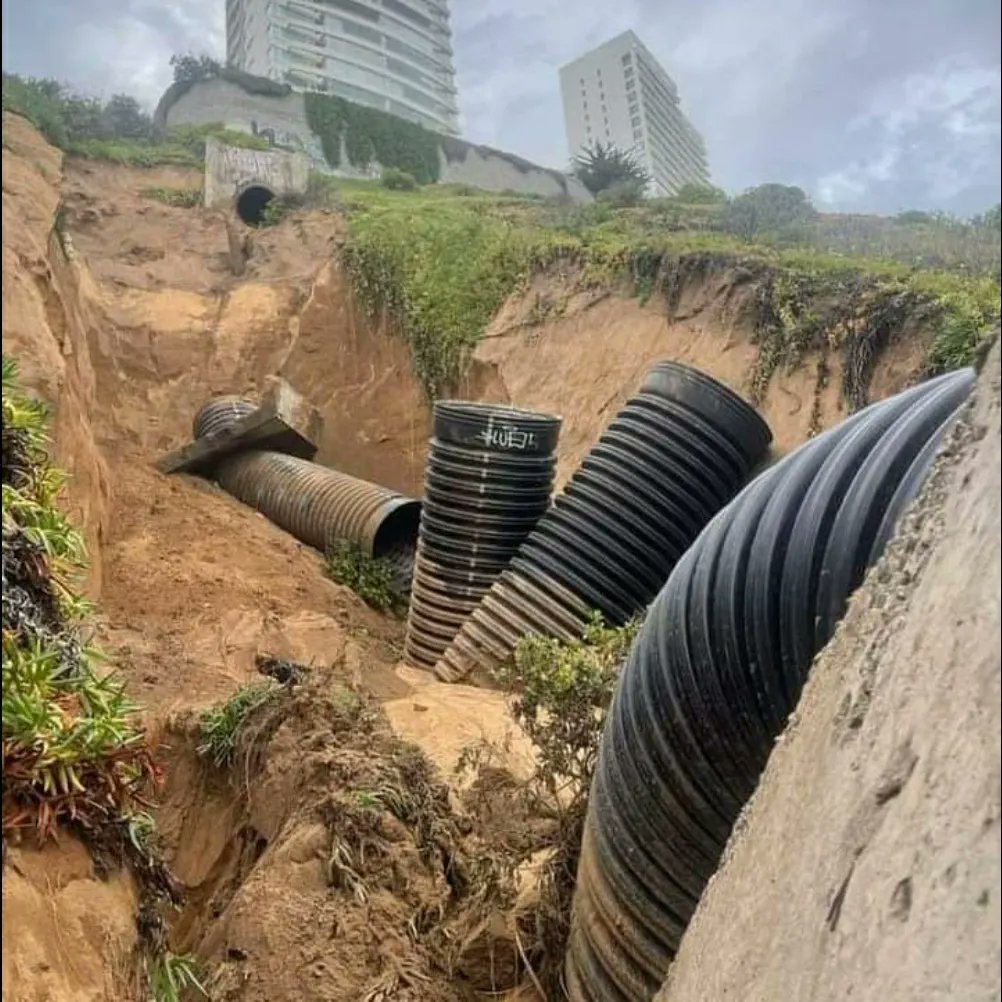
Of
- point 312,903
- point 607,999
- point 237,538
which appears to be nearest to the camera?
point 607,999

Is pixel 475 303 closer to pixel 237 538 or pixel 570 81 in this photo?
pixel 237 538

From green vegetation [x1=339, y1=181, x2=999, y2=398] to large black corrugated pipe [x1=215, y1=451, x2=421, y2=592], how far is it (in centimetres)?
349

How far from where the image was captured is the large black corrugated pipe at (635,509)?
741 centimetres

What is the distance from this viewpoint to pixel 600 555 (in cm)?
764

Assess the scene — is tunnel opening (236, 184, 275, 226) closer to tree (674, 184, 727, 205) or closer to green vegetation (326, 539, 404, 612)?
tree (674, 184, 727, 205)

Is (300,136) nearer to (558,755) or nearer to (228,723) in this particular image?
(228,723)

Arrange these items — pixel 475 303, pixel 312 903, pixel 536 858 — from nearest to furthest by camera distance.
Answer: pixel 312 903, pixel 536 858, pixel 475 303

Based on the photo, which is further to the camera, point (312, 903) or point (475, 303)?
point (475, 303)

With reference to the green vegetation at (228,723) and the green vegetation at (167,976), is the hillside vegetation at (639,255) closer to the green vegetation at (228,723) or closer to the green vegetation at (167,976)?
the green vegetation at (228,723)

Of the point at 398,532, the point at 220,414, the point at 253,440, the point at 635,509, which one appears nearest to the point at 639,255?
the point at 398,532


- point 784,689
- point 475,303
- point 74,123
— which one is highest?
point 74,123

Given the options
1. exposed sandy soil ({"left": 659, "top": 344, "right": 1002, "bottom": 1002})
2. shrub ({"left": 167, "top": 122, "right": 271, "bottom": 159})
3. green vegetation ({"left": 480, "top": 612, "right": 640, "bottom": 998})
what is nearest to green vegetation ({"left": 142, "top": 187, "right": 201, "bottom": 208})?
shrub ({"left": 167, "top": 122, "right": 271, "bottom": 159})

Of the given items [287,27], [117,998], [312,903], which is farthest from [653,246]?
[117,998]

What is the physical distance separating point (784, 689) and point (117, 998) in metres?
1.68
